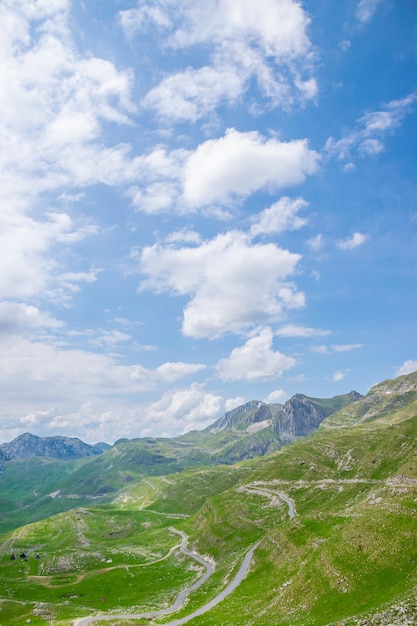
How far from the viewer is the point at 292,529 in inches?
4434

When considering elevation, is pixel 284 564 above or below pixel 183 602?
above

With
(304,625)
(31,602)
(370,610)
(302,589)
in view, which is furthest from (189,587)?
(370,610)

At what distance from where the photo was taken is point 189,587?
116438mm

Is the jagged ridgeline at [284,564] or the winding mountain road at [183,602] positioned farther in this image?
the winding mountain road at [183,602]

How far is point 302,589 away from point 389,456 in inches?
4361

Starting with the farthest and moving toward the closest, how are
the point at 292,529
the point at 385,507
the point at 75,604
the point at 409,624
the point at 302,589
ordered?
the point at 75,604 < the point at 292,529 < the point at 385,507 < the point at 302,589 < the point at 409,624

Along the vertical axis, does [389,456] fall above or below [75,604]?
above

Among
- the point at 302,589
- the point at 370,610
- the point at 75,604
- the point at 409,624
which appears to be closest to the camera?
the point at 409,624

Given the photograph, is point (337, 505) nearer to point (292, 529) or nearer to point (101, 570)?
point (292, 529)

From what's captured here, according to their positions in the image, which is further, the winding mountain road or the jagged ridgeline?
the winding mountain road

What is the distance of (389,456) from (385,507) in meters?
86.2

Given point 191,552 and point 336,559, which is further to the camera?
point 191,552

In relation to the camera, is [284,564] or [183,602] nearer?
[284,564]

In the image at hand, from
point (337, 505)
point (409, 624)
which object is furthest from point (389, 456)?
point (409, 624)
